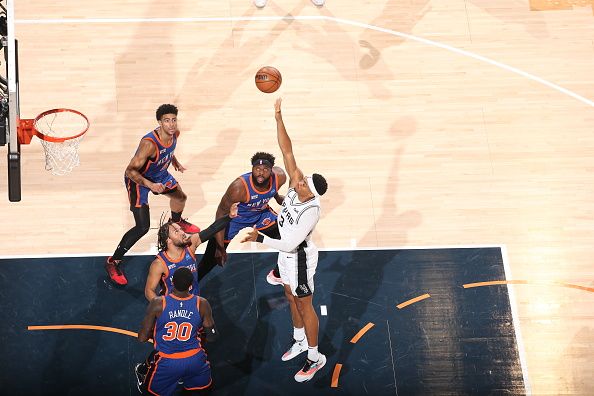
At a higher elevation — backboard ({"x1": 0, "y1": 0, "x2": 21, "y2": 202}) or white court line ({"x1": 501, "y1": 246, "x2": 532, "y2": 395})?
backboard ({"x1": 0, "y1": 0, "x2": 21, "y2": 202})

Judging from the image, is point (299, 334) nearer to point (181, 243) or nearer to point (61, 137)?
point (181, 243)

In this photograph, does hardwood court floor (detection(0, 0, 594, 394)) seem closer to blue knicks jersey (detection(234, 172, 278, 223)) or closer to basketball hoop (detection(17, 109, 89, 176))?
basketball hoop (detection(17, 109, 89, 176))

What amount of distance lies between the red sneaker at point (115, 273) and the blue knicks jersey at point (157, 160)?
1.16m

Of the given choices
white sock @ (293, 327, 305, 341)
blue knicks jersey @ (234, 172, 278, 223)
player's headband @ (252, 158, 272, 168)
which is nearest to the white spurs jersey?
player's headband @ (252, 158, 272, 168)

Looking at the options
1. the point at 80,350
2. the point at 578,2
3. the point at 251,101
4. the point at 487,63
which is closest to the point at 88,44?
the point at 251,101

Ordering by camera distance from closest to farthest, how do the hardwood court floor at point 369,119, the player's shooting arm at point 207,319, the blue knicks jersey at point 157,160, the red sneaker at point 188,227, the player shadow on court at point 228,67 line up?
the player's shooting arm at point 207,319
the blue knicks jersey at point 157,160
the red sneaker at point 188,227
the hardwood court floor at point 369,119
the player shadow on court at point 228,67

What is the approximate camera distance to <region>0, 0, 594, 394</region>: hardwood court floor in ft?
34.7

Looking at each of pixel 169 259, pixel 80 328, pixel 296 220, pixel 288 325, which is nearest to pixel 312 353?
pixel 288 325

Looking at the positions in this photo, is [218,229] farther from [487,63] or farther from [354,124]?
[487,63]

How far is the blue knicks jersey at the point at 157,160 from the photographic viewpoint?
31.0 ft

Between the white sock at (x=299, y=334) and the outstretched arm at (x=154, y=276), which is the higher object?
the outstretched arm at (x=154, y=276)

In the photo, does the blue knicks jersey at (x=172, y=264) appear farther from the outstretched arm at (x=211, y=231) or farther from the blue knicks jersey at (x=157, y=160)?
the blue knicks jersey at (x=157, y=160)

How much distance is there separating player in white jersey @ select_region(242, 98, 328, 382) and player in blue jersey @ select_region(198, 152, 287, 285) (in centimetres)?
31

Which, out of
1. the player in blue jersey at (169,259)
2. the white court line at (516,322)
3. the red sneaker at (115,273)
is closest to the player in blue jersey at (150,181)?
the red sneaker at (115,273)
